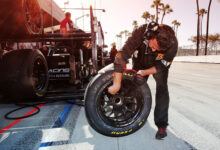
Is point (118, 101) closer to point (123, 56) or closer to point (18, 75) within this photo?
point (123, 56)

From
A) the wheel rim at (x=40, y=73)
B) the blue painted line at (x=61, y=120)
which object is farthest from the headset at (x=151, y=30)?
the wheel rim at (x=40, y=73)

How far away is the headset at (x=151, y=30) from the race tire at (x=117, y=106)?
0.54 m

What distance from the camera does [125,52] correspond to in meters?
1.93

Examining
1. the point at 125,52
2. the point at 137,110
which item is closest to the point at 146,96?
the point at 137,110

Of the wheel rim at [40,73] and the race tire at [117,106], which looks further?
the wheel rim at [40,73]

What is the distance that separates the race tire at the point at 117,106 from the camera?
1905mm

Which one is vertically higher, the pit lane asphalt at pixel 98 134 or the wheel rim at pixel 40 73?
the wheel rim at pixel 40 73

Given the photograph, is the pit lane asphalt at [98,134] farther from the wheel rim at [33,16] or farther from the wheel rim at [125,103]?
the wheel rim at [33,16]

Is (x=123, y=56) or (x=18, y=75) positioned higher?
(x=123, y=56)

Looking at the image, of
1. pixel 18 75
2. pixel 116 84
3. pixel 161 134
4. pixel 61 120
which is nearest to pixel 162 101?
pixel 161 134

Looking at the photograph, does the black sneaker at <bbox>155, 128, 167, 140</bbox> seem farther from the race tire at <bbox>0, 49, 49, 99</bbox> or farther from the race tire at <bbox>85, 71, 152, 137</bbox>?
the race tire at <bbox>0, 49, 49, 99</bbox>

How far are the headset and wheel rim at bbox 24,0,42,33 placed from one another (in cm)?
265

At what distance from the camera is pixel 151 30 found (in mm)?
1866

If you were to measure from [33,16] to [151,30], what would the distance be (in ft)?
10.0
